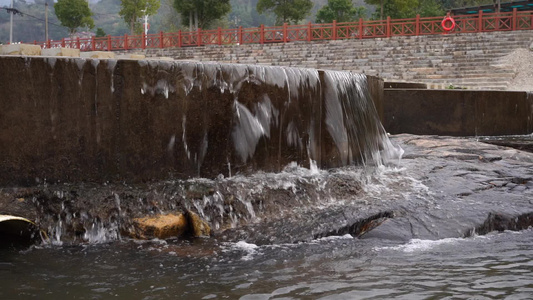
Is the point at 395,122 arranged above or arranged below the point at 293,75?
below

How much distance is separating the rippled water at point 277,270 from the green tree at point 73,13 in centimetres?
4119

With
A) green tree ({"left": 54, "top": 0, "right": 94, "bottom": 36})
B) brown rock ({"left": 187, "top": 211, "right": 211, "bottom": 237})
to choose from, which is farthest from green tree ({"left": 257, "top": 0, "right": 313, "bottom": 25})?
brown rock ({"left": 187, "top": 211, "right": 211, "bottom": 237})

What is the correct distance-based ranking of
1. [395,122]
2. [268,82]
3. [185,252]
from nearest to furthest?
[185,252], [268,82], [395,122]

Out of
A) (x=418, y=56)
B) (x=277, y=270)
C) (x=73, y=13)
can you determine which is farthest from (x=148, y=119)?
(x=73, y=13)

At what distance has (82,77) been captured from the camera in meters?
5.06

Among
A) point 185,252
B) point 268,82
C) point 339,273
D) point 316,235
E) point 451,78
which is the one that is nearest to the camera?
point 339,273

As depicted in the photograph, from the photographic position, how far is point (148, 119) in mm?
5316

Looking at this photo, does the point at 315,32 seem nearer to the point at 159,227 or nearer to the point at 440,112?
the point at 440,112

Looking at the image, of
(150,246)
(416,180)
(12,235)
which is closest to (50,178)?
(12,235)

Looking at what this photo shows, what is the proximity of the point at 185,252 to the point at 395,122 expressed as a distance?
814 cm

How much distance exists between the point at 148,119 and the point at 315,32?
22685 millimetres

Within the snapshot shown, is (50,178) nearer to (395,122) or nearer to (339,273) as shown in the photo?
(339,273)

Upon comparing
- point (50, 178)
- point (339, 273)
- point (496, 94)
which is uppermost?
point (496, 94)

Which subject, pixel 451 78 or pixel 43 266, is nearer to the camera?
pixel 43 266
